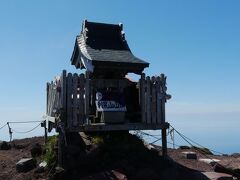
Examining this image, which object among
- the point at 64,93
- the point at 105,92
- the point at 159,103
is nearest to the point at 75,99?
the point at 64,93

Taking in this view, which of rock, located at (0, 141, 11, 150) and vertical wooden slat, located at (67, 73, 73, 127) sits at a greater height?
vertical wooden slat, located at (67, 73, 73, 127)

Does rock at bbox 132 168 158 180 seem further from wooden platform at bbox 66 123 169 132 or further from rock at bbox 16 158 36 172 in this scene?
rock at bbox 16 158 36 172

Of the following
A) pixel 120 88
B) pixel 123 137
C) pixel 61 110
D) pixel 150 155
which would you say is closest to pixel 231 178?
pixel 150 155

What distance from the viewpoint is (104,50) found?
1638 cm

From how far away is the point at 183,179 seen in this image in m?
13.5

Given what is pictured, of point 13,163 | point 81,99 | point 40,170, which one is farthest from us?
point 13,163

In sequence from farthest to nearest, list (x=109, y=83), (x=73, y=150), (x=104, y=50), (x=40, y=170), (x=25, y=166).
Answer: (x=104, y=50) → (x=109, y=83) → (x=25, y=166) → (x=40, y=170) → (x=73, y=150)

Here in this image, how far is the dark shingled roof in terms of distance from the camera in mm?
15289

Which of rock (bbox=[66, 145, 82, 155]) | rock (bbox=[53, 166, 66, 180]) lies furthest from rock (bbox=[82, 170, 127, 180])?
rock (bbox=[66, 145, 82, 155])

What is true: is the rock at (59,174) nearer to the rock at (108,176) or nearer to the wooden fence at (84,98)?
the rock at (108,176)

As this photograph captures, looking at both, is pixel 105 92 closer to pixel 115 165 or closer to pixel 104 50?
pixel 104 50

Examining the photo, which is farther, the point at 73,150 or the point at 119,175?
the point at 73,150

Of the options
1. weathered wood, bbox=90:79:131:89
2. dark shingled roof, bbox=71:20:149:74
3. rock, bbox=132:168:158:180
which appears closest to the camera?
rock, bbox=132:168:158:180

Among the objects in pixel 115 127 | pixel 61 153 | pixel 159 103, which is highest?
pixel 159 103
